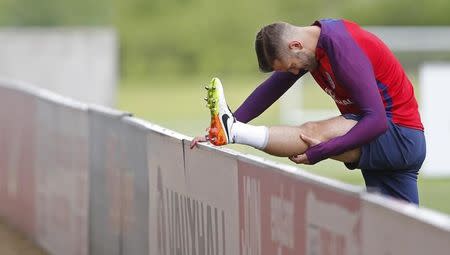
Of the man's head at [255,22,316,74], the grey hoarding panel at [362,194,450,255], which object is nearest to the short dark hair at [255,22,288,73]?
the man's head at [255,22,316,74]

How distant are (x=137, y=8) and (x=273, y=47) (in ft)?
137

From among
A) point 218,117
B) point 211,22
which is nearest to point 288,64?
point 218,117

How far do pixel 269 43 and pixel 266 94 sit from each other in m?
0.88

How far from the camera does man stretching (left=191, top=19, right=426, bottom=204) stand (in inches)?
251

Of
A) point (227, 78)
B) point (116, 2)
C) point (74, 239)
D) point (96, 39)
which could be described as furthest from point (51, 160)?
point (116, 2)

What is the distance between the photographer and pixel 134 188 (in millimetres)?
8219

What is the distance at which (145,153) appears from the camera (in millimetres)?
7895

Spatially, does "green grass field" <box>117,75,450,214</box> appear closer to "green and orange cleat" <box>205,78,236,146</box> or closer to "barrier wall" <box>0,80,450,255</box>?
"barrier wall" <box>0,80,450,255</box>

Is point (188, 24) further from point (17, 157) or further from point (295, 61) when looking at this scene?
point (295, 61)

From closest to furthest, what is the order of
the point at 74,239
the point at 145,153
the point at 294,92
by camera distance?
1. the point at 145,153
2. the point at 74,239
3. the point at 294,92

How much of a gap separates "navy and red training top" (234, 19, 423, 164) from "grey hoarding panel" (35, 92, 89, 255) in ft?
11.1

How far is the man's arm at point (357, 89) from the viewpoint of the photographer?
6.32m

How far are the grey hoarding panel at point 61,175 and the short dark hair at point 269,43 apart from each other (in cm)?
335

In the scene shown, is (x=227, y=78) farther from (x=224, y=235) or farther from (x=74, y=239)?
(x=224, y=235)
